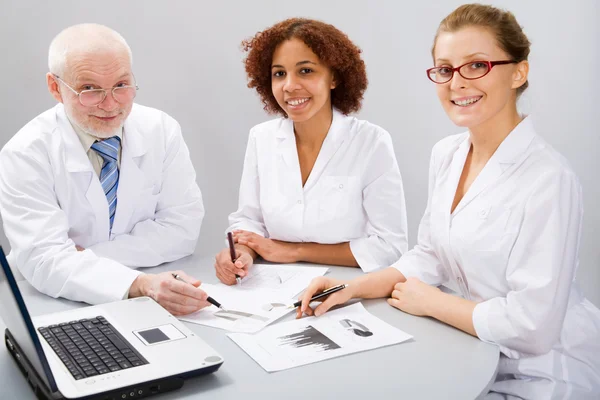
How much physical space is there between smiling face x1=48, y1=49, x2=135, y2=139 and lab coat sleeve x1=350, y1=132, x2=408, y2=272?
87cm

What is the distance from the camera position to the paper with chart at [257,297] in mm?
1627

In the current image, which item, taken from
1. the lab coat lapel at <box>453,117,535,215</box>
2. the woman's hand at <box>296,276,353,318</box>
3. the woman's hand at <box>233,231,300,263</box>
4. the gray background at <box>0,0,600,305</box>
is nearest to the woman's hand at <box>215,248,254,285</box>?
the woman's hand at <box>233,231,300,263</box>

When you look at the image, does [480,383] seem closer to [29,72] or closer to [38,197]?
[38,197]

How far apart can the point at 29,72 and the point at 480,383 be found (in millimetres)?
2436

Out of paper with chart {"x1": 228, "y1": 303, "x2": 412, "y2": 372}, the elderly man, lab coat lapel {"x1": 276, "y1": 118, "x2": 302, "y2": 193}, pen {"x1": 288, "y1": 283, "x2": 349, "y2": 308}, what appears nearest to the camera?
paper with chart {"x1": 228, "y1": 303, "x2": 412, "y2": 372}

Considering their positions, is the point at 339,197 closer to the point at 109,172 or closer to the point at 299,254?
the point at 299,254

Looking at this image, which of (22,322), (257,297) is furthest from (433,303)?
(22,322)

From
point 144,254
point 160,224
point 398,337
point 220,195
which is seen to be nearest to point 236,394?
point 398,337

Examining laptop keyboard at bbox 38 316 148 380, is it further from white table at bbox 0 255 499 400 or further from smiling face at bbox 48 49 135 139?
smiling face at bbox 48 49 135 139

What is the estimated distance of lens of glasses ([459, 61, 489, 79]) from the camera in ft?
5.41

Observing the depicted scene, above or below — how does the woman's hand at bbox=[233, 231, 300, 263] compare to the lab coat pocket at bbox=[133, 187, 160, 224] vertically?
below

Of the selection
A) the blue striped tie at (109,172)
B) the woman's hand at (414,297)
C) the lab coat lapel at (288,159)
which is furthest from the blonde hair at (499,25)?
the blue striped tie at (109,172)

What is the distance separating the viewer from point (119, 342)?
1403 millimetres

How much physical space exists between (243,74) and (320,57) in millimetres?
950
